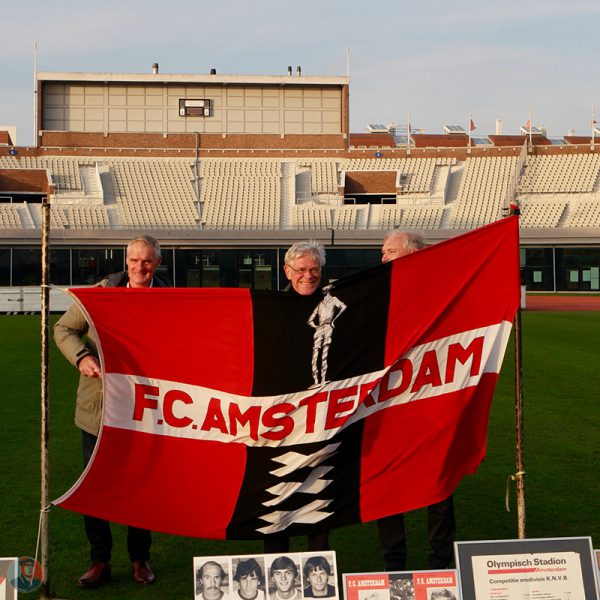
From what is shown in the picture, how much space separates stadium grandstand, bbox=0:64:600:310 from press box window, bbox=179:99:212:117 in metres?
0.09

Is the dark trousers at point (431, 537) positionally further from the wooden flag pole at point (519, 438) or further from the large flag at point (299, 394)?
the wooden flag pole at point (519, 438)

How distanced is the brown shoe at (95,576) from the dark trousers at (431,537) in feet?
5.13

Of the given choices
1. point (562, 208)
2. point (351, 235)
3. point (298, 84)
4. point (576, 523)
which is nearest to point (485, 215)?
point (562, 208)

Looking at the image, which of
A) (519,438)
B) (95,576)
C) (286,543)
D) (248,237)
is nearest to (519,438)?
(519,438)

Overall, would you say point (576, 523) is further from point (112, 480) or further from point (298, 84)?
point (298, 84)

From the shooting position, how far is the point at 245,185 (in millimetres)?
51594

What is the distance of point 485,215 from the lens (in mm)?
49531

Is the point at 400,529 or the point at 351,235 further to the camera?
the point at 351,235

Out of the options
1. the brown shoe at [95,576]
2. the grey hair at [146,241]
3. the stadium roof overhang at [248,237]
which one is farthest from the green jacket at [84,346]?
the stadium roof overhang at [248,237]

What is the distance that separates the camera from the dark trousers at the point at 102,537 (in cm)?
497

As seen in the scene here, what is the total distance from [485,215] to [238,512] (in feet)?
153

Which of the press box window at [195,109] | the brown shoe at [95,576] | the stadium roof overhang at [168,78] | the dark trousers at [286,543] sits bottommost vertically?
the brown shoe at [95,576]

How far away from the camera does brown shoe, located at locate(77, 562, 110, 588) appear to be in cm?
493

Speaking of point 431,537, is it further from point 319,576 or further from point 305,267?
point 305,267
